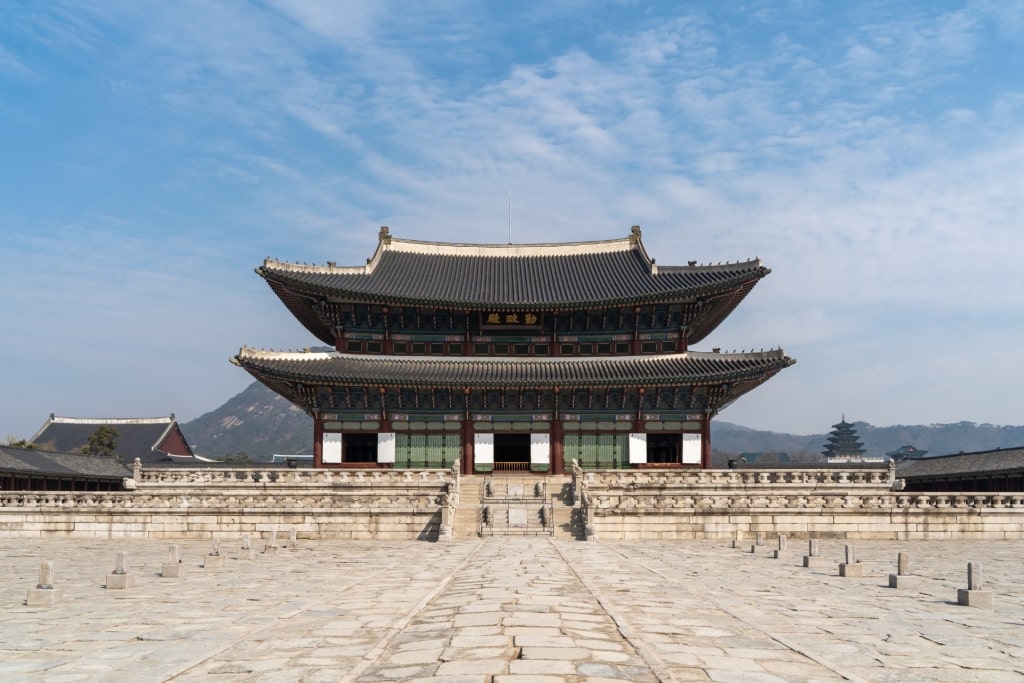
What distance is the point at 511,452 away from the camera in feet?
144

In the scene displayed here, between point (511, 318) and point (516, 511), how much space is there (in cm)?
1627

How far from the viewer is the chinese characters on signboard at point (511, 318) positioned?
4538 cm

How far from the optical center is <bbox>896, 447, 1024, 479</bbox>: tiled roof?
132 feet

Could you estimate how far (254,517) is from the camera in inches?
1189

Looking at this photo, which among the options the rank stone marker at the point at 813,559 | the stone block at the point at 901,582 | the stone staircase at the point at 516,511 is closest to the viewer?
the stone block at the point at 901,582

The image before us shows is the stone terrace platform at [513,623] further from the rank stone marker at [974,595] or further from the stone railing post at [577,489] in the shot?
the stone railing post at [577,489]

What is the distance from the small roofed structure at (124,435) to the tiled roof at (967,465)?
187ft

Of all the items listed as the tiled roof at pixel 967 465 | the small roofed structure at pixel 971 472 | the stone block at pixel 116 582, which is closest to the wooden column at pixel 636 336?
the small roofed structure at pixel 971 472

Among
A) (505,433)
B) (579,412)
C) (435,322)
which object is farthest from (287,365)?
(579,412)

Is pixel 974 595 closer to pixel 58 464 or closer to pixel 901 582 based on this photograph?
pixel 901 582

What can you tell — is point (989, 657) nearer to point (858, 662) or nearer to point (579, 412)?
point (858, 662)

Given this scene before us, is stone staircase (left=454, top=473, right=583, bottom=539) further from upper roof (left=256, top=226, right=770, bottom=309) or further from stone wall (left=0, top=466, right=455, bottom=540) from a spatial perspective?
upper roof (left=256, top=226, right=770, bottom=309)

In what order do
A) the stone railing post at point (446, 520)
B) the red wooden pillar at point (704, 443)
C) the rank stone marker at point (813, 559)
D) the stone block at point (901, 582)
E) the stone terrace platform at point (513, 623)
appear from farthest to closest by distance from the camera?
the red wooden pillar at point (704, 443)
the stone railing post at point (446, 520)
the rank stone marker at point (813, 559)
the stone block at point (901, 582)
the stone terrace platform at point (513, 623)

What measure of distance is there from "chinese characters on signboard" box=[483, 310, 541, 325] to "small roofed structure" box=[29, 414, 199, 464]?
39.7 m
